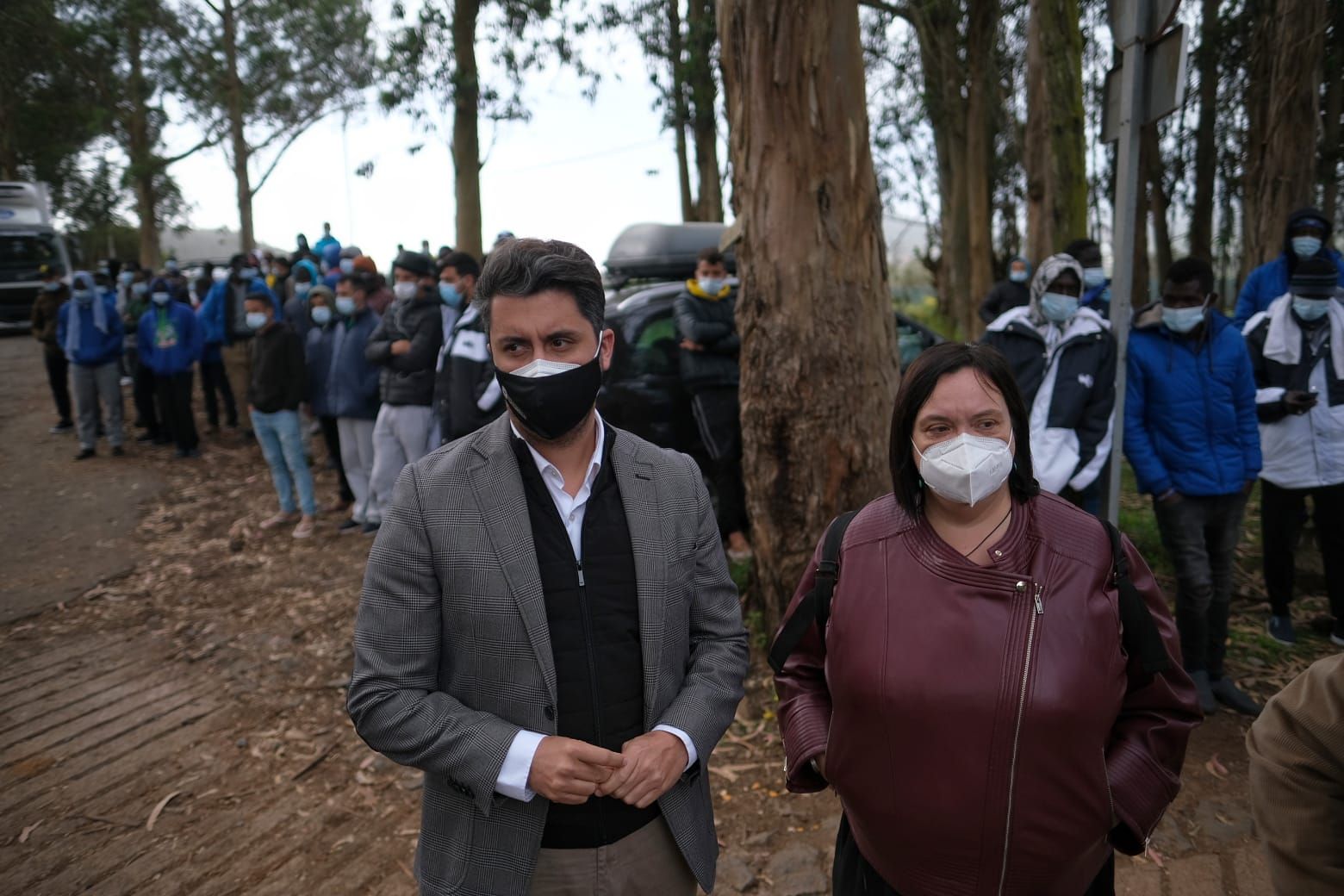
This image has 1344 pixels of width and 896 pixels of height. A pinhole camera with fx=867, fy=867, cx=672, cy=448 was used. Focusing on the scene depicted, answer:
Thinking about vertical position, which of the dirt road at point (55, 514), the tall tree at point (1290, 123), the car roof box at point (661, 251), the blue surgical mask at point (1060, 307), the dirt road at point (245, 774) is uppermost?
the tall tree at point (1290, 123)

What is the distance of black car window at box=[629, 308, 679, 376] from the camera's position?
21.4ft

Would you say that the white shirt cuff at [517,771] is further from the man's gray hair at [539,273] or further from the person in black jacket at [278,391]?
the person in black jacket at [278,391]

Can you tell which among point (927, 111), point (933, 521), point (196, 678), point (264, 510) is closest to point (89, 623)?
point (196, 678)

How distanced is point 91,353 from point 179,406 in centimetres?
113

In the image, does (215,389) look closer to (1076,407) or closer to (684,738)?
(1076,407)

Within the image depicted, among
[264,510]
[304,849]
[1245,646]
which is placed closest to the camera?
[304,849]

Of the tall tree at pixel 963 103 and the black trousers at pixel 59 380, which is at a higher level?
the tall tree at pixel 963 103

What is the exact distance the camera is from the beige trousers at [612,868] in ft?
6.35

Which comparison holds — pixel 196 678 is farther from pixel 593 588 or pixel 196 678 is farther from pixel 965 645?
pixel 965 645

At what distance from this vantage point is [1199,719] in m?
2.00

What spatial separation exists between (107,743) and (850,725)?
431 centimetres

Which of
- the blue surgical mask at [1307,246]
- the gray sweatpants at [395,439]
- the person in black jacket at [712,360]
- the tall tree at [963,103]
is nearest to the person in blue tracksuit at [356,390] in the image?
the gray sweatpants at [395,439]

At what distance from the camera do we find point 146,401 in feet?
38.5

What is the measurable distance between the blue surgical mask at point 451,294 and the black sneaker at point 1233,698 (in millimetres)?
5709
